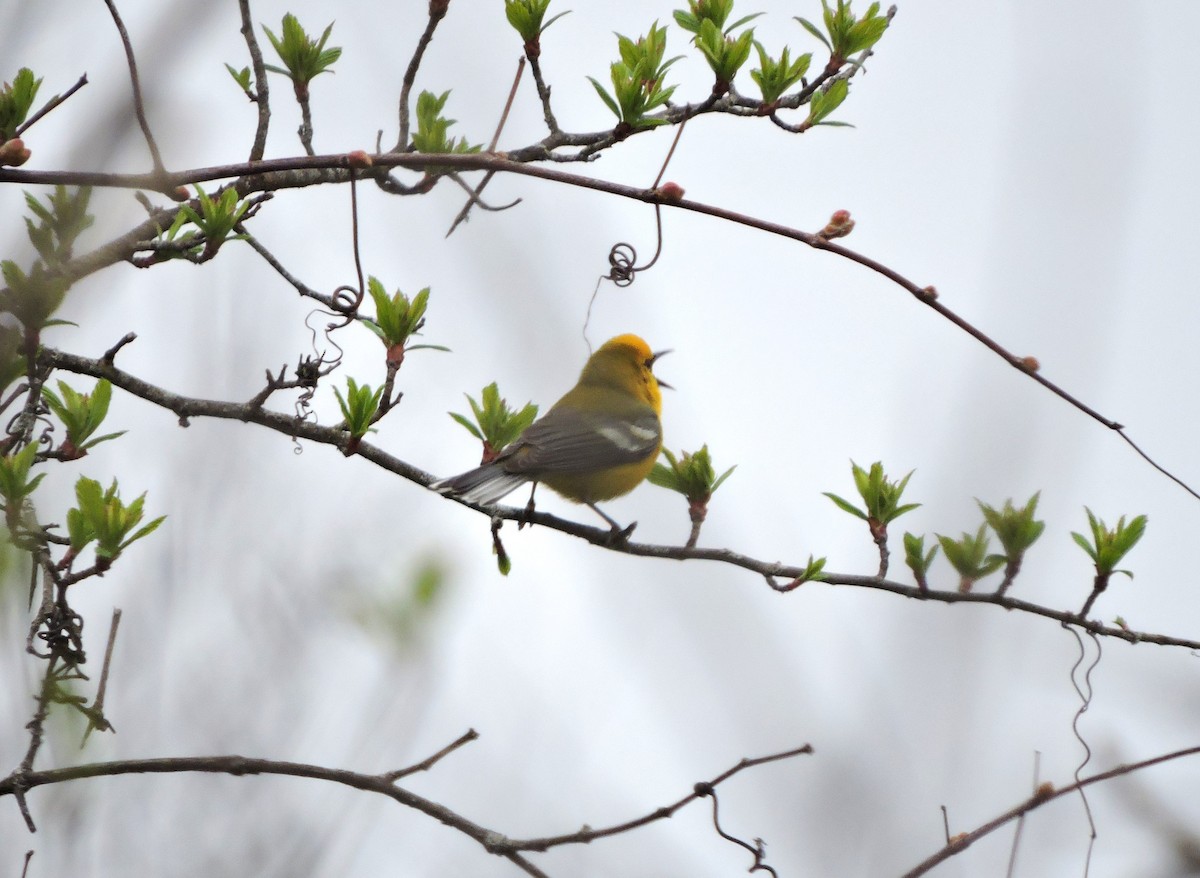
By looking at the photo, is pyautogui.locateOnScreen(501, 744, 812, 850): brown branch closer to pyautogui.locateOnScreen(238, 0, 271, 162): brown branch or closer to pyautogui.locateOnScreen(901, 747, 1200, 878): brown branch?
pyautogui.locateOnScreen(901, 747, 1200, 878): brown branch

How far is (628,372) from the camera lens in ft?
22.1

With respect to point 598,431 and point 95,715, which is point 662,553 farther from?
point 598,431

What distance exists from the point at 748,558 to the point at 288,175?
1.73m

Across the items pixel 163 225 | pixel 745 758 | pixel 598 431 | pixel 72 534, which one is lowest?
pixel 745 758

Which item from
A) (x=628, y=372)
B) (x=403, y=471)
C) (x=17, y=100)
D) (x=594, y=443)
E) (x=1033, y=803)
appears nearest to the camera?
(x=1033, y=803)

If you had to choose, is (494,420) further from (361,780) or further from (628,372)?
(628,372)

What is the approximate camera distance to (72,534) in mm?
2850

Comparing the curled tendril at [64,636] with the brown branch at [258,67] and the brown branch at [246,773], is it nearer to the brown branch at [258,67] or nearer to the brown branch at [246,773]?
the brown branch at [246,773]

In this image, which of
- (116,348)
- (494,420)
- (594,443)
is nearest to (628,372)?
(594,443)

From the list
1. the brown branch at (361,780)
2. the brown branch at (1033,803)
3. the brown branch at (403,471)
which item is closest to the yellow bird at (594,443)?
the brown branch at (403,471)

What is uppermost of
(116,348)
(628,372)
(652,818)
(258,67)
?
(628,372)

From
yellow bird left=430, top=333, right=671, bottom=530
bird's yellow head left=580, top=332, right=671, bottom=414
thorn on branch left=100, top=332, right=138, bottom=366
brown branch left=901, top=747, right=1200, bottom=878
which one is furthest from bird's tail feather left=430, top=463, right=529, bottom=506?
bird's yellow head left=580, top=332, right=671, bottom=414

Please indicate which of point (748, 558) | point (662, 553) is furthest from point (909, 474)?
point (662, 553)

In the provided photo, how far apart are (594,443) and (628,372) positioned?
1372 millimetres
